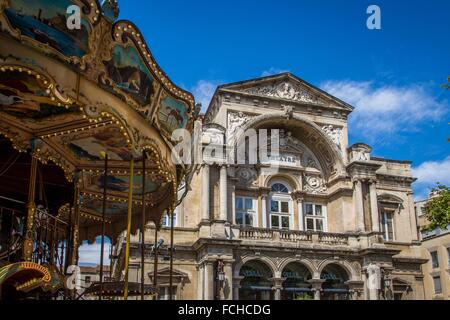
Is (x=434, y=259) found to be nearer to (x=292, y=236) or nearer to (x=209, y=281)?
(x=292, y=236)

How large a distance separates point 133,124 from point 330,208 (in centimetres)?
2029

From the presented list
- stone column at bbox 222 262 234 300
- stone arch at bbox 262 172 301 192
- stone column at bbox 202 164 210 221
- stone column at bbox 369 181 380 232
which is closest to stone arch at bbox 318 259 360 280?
stone column at bbox 369 181 380 232

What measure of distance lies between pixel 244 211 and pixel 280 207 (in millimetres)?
2004

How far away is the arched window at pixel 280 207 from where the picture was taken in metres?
26.8

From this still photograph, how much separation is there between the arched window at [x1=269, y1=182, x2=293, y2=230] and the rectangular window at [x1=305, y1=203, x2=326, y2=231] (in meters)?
0.99

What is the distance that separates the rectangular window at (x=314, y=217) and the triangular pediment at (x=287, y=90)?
5.33 m

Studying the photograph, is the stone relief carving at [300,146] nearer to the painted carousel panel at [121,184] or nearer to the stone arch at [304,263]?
the stone arch at [304,263]

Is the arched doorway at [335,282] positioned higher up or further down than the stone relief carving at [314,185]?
further down

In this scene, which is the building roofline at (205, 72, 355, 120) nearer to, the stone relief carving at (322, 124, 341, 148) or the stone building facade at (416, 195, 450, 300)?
the stone relief carving at (322, 124, 341, 148)

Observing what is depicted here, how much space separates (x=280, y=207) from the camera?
27.2m

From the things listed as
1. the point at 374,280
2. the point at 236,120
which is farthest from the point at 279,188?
the point at 374,280

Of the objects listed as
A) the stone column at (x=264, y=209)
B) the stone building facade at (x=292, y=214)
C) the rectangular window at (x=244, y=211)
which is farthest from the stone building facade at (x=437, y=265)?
the rectangular window at (x=244, y=211)
